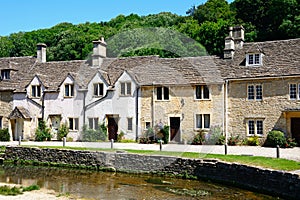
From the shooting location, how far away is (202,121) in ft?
105

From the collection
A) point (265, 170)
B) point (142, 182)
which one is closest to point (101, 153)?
point (142, 182)

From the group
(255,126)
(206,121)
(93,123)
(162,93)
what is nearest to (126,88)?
(162,93)

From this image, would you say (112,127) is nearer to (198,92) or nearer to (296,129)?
(198,92)

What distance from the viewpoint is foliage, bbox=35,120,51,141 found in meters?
35.4

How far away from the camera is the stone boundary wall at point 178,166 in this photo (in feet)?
53.0

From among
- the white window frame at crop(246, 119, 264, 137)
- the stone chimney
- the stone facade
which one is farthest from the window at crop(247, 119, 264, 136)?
the stone chimney

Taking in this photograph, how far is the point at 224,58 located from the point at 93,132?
13.1 metres

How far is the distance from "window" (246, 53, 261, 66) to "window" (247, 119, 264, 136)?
15.6ft

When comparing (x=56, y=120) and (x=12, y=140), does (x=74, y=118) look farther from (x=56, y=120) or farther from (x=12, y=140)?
(x=12, y=140)

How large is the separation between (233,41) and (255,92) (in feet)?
19.3

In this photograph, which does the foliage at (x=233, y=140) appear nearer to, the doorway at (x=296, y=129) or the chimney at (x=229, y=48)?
the doorway at (x=296, y=129)

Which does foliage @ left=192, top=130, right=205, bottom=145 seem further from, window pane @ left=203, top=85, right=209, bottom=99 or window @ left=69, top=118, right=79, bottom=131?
window @ left=69, top=118, right=79, bottom=131

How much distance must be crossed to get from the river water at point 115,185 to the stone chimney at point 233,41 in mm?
16239

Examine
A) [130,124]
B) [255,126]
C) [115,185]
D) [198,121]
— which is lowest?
[115,185]
